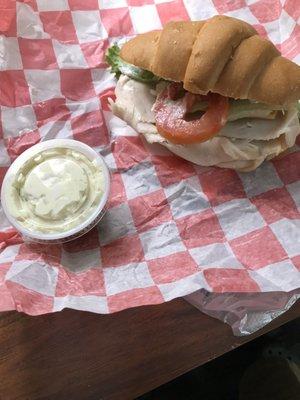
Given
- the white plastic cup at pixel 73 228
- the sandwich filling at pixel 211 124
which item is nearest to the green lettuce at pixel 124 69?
the sandwich filling at pixel 211 124

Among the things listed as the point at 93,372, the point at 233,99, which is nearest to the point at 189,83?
the point at 233,99

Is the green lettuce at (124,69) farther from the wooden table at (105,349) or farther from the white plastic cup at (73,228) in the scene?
the wooden table at (105,349)

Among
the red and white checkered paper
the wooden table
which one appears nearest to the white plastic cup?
the red and white checkered paper

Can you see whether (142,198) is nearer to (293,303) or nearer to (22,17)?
(293,303)

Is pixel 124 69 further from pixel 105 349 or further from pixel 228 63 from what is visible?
pixel 105 349

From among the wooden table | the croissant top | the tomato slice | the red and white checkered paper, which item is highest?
the croissant top

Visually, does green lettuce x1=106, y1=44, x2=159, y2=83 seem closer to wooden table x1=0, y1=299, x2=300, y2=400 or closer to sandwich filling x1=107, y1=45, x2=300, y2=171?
sandwich filling x1=107, y1=45, x2=300, y2=171

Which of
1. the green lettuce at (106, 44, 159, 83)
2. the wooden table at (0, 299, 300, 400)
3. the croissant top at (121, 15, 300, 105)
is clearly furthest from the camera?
the green lettuce at (106, 44, 159, 83)
